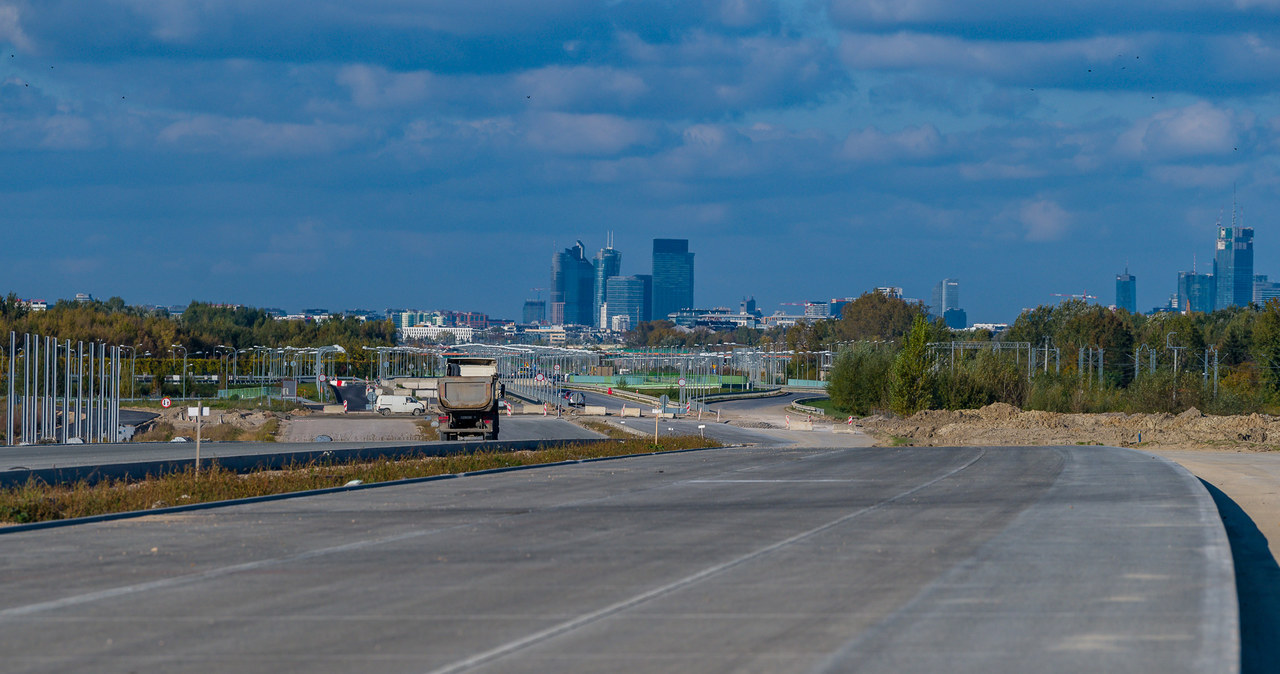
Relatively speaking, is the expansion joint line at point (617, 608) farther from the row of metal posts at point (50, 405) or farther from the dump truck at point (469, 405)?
the row of metal posts at point (50, 405)

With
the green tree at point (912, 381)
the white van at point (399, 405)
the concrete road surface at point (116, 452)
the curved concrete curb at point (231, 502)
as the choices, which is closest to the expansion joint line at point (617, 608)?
the curved concrete curb at point (231, 502)

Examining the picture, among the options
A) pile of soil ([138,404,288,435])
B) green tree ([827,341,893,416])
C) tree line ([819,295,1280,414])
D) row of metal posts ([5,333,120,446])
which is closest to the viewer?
row of metal posts ([5,333,120,446])

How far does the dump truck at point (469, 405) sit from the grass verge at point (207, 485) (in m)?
11.4

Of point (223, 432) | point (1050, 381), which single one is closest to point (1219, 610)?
point (223, 432)

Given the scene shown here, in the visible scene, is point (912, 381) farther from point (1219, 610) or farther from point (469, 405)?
point (1219, 610)

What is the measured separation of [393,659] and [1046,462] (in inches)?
1102

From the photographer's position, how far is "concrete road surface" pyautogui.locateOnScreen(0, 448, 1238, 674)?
8.70 metres

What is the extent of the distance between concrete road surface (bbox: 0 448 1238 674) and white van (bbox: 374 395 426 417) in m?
65.6

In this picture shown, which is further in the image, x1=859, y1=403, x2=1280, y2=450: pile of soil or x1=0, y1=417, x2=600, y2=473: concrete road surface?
x1=859, y1=403, x2=1280, y2=450: pile of soil

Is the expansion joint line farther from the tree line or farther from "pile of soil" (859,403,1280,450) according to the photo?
the tree line

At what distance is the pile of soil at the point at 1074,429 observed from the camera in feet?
178

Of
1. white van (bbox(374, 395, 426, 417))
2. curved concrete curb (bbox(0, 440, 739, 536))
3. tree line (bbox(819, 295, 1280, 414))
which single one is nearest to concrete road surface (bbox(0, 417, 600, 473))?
curved concrete curb (bbox(0, 440, 739, 536))


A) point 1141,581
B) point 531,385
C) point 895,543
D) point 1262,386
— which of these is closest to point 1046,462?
point 895,543

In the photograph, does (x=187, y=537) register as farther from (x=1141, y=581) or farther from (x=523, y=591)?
(x=1141, y=581)
